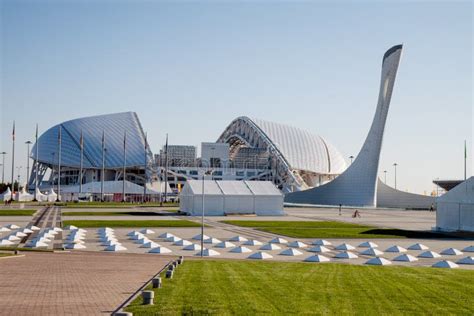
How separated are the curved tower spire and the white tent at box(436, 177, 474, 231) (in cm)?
4829

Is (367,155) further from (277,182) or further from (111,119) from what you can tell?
(111,119)

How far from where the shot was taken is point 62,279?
19156 mm

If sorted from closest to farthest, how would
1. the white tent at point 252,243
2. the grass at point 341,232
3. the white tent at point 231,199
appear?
1. the white tent at point 252,243
2. the grass at point 341,232
3. the white tent at point 231,199

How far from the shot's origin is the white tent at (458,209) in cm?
4744

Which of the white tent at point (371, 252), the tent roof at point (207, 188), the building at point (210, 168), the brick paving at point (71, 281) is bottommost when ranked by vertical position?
the white tent at point (371, 252)

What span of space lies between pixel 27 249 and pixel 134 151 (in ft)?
364

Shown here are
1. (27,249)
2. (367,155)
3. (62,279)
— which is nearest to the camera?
(62,279)

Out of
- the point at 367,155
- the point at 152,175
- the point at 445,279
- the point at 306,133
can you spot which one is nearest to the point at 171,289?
the point at 445,279

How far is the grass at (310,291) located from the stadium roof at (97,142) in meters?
118

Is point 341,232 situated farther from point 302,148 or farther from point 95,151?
point 302,148

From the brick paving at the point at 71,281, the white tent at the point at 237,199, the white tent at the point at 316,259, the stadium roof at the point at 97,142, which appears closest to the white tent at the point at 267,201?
the white tent at the point at 237,199

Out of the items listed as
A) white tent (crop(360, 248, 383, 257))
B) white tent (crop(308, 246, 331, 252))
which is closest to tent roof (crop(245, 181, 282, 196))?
white tent (crop(308, 246, 331, 252))

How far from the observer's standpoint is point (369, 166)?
9981 cm

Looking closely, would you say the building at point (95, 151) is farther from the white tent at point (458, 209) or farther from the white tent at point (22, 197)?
the white tent at point (458, 209)
